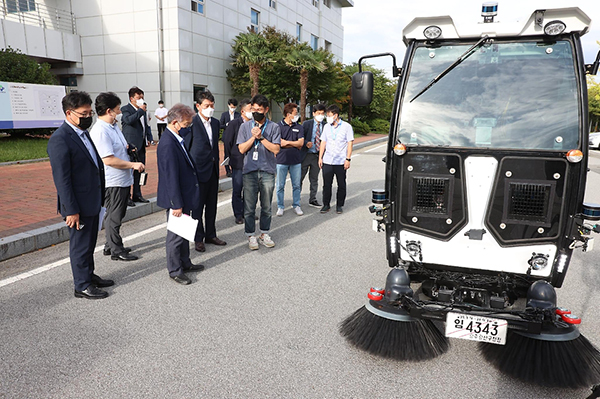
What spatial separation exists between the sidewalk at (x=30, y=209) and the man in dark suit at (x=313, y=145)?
2470 millimetres

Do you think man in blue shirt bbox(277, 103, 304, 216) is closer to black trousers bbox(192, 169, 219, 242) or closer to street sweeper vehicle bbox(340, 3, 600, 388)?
black trousers bbox(192, 169, 219, 242)

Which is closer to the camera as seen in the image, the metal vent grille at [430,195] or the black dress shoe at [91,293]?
the metal vent grille at [430,195]

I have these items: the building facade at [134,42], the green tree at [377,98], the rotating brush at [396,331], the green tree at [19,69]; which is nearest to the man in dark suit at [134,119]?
the rotating brush at [396,331]

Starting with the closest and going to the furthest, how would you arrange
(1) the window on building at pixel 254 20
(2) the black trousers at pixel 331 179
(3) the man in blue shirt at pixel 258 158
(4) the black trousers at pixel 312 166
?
1. (3) the man in blue shirt at pixel 258 158
2. (2) the black trousers at pixel 331 179
3. (4) the black trousers at pixel 312 166
4. (1) the window on building at pixel 254 20

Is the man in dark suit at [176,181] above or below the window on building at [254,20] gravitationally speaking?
below

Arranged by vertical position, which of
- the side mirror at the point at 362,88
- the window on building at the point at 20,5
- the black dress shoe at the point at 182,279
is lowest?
the black dress shoe at the point at 182,279

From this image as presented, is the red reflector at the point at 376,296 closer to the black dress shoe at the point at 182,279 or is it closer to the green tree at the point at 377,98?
the black dress shoe at the point at 182,279

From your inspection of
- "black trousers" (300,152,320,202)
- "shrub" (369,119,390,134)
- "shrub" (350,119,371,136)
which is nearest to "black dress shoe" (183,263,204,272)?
"black trousers" (300,152,320,202)

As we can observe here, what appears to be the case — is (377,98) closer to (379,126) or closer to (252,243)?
(379,126)

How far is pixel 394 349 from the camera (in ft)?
10.1

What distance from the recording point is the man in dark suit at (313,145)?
7.92 meters

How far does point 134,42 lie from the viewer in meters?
20.9

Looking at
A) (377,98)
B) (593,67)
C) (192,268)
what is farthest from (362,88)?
(377,98)

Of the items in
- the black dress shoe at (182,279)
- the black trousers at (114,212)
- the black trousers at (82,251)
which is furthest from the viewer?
the black trousers at (114,212)
